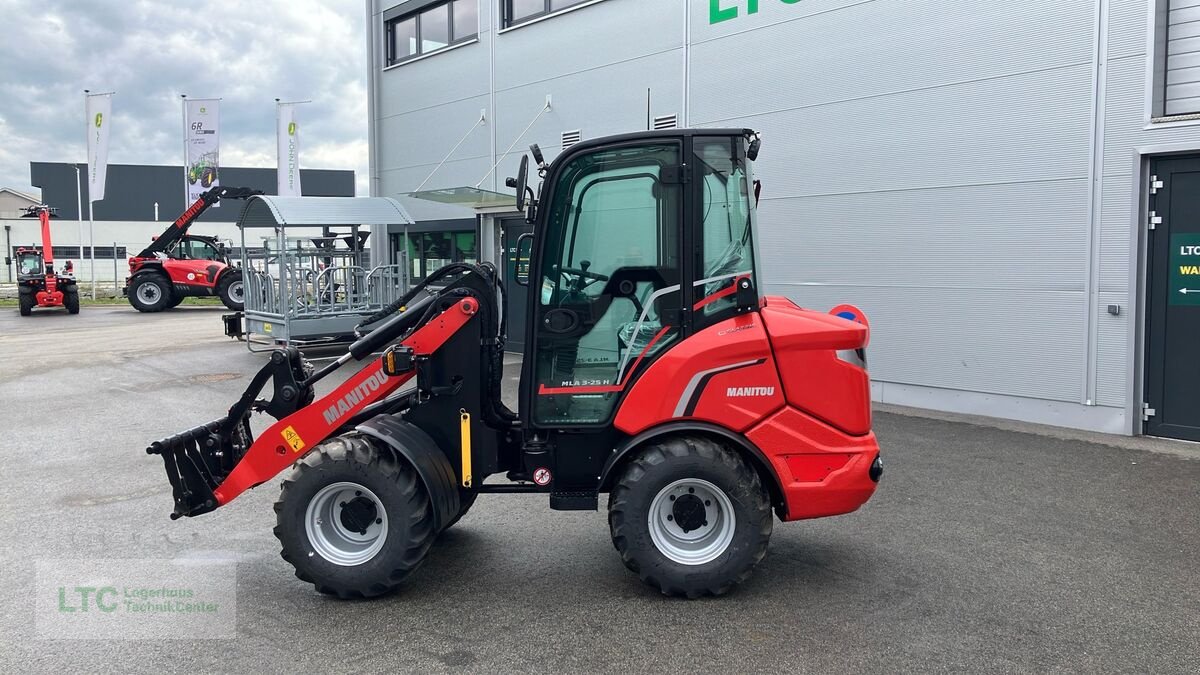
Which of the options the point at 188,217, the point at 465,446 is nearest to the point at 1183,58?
the point at 465,446

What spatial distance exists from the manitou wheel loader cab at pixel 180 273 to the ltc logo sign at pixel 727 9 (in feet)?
61.7

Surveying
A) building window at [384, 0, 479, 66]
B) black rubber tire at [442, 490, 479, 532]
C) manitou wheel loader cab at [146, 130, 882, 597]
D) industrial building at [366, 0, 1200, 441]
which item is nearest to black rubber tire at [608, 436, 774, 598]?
manitou wheel loader cab at [146, 130, 882, 597]

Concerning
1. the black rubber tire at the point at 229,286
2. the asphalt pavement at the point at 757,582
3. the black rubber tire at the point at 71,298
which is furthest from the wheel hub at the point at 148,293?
the asphalt pavement at the point at 757,582

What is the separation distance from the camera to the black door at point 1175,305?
8.25 metres

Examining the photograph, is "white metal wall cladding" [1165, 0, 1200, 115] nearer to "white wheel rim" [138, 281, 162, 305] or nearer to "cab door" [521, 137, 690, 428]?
"cab door" [521, 137, 690, 428]

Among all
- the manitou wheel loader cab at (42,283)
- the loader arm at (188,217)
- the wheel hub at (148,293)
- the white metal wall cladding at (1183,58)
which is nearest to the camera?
the white metal wall cladding at (1183,58)

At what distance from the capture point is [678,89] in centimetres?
1240

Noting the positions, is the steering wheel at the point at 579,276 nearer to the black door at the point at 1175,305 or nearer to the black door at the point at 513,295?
the black door at the point at 1175,305

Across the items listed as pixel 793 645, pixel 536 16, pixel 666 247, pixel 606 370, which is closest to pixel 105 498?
pixel 606 370

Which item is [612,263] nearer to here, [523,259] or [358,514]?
[523,259]

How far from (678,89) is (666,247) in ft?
27.3

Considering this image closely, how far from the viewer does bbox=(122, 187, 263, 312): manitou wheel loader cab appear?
87.2 ft

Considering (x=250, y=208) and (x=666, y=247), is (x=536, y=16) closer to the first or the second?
(x=250, y=208)

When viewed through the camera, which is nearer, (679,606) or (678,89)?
(679,606)
